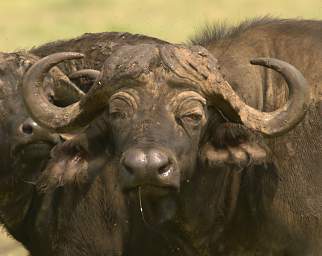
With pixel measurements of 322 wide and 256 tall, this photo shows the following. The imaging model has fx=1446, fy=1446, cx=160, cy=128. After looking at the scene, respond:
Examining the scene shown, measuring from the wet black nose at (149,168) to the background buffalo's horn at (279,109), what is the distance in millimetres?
738

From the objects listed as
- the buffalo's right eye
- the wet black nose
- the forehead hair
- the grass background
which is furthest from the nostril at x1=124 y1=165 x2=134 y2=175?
the grass background

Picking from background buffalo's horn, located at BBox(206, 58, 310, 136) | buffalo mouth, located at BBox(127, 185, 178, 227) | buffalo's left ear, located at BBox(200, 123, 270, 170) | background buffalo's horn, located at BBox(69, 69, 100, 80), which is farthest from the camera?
background buffalo's horn, located at BBox(69, 69, 100, 80)

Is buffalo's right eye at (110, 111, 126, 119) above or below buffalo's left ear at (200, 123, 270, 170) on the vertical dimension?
above

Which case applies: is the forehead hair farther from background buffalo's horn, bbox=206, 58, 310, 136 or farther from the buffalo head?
background buffalo's horn, bbox=206, 58, 310, 136

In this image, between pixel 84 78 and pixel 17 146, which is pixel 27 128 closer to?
pixel 17 146

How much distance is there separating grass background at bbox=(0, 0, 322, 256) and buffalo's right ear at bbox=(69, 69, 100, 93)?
9771 mm

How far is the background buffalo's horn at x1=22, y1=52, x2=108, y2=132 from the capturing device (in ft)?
29.5

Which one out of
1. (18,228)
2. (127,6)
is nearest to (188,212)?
(18,228)

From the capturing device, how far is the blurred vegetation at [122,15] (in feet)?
70.9

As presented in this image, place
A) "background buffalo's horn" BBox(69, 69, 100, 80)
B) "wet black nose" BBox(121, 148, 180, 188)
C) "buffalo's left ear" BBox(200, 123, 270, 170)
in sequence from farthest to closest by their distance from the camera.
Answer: "background buffalo's horn" BBox(69, 69, 100, 80) < "buffalo's left ear" BBox(200, 123, 270, 170) < "wet black nose" BBox(121, 148, 180, 188)

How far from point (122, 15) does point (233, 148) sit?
1542 centimetres

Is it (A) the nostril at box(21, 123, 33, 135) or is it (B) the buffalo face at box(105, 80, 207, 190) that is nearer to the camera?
(B) the buffalo face at box(105, 80, 207, 190)

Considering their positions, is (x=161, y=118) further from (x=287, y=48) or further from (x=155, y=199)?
(x=287, y=48)

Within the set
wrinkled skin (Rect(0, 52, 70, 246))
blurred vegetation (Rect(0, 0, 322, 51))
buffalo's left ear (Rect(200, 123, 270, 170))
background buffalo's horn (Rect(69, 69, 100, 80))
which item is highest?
background buffalo's horn (Rect(69, 69, 100, 80))
